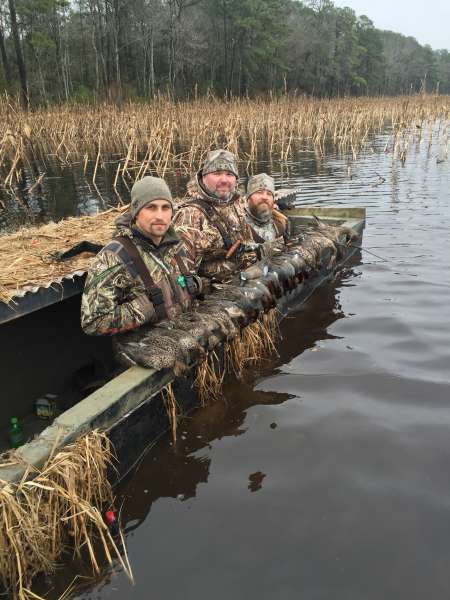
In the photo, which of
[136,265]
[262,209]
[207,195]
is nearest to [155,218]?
[136,265]

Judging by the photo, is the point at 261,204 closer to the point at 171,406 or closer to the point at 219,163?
the point at 219,163

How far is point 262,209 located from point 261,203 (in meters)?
0.09

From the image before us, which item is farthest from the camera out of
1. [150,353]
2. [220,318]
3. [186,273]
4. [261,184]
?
[261,184]

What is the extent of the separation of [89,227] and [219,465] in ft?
11.6

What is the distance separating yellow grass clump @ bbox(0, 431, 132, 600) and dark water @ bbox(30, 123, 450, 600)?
0.16 meters

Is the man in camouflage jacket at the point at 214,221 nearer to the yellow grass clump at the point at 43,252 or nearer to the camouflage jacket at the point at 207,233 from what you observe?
the camouflage jacket at the point at 207,233

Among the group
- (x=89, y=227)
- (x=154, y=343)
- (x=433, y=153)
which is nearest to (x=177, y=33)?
(x=433, y=153)

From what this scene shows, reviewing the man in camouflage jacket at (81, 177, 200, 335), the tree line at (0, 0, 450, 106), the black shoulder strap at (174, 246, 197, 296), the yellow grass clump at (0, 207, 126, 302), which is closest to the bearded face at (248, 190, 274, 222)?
the yellow grass clump at (0, 207, 126, 302)

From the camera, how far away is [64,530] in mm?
2594

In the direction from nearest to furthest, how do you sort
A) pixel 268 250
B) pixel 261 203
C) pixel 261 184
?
pixel 268 250 < pixel 261 184 < pixel 261 203

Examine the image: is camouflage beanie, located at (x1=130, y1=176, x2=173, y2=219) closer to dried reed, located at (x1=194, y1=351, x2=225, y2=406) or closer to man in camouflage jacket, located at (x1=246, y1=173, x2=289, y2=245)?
dried reed, located at (x1=194, y1=351, x2=225, y2=406)

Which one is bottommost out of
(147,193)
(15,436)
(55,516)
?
(15,436)

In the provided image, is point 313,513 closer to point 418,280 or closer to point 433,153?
point 418,280

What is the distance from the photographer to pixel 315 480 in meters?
3.18
